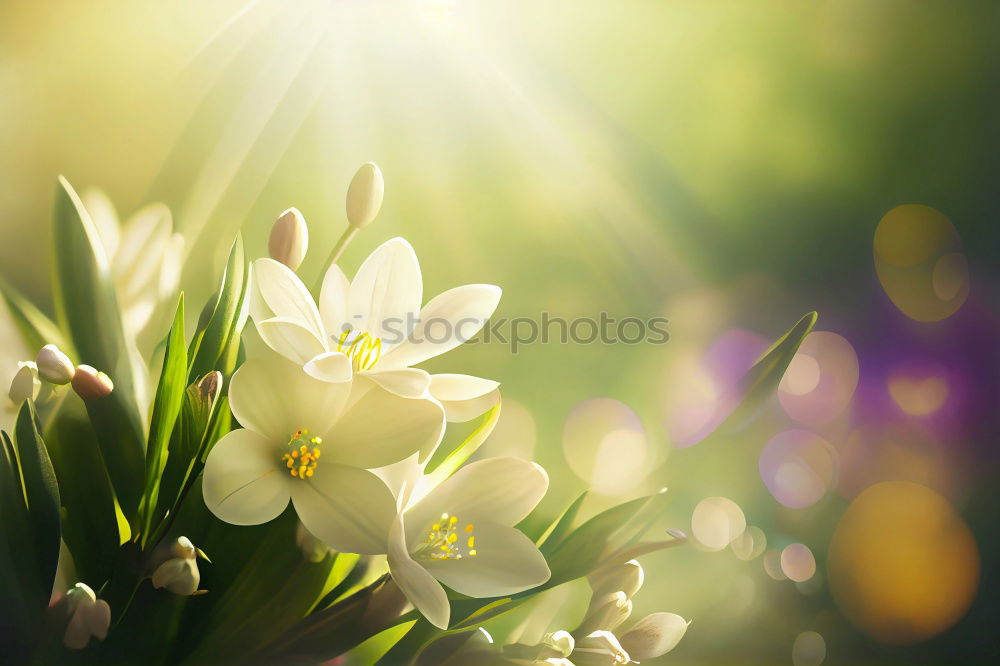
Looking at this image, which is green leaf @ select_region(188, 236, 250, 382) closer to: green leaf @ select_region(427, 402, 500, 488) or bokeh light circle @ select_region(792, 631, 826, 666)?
green leaf @ select_region(427, 402, 500, 488)

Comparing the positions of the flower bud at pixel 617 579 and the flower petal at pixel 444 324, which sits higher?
the flower petal at pixel 444 324

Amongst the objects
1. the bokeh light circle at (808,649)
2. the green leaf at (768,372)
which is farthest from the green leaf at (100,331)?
the bokeh light circle at (808,649)

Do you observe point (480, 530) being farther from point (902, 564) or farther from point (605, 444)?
point (902, 564)

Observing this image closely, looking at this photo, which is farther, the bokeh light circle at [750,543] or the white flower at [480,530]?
the bokeh light circle at [750,543]

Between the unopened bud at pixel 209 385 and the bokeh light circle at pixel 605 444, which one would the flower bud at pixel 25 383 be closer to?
the unopened bud at pixel 209 385

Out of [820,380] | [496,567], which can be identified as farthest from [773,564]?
[496,567]

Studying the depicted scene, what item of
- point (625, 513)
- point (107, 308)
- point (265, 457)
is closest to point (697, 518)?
point (625, 513)
